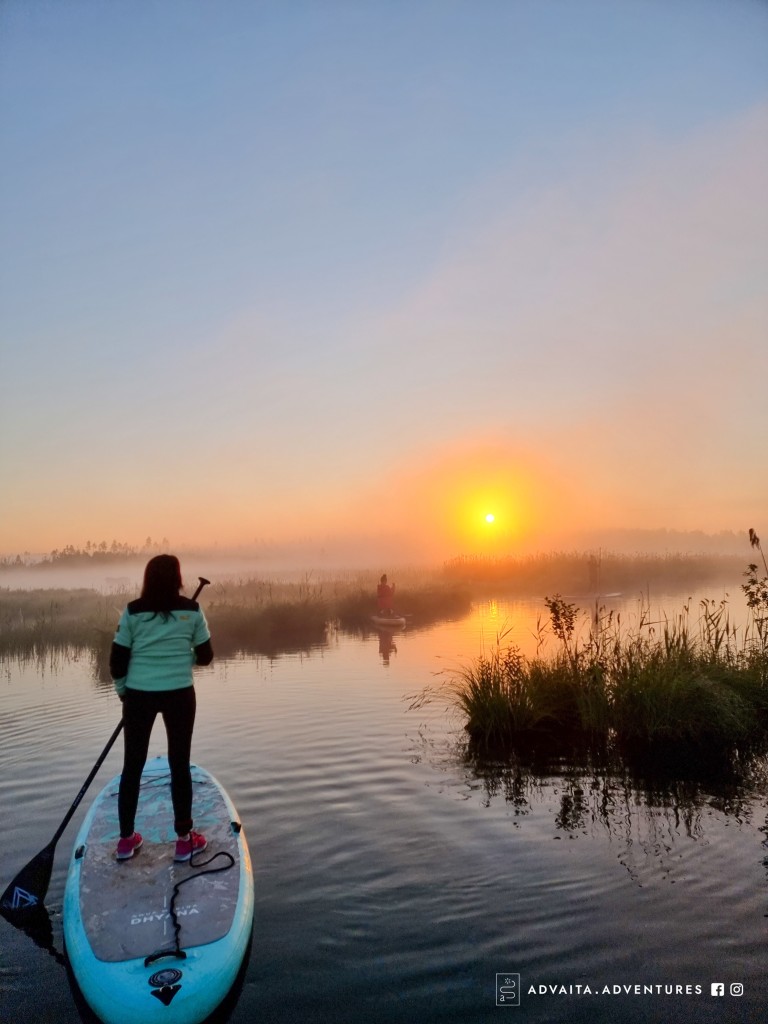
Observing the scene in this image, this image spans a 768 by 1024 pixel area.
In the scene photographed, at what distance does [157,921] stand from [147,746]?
1389mm

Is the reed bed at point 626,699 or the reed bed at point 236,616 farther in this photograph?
the reed bed at point 236,616

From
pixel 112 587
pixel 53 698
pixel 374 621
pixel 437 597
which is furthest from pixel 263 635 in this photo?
pixel 112 587

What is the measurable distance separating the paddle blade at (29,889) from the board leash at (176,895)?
4.53ft

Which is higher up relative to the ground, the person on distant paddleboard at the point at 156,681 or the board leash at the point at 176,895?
the person on distant paddleboard at the point at 156,681

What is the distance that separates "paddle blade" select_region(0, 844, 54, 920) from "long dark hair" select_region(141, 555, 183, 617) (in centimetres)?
236

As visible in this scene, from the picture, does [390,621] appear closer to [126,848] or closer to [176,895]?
[126,848]

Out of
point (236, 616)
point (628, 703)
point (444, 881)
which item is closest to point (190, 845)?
point (444, 881)

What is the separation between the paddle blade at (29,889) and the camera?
588cm

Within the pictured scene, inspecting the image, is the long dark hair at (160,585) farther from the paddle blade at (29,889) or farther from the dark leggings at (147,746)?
the paddle blade at (29,889)

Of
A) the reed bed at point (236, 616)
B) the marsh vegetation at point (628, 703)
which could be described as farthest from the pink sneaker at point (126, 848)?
the reed bed at point (236, 616)

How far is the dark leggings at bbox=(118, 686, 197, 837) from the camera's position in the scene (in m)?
5.91

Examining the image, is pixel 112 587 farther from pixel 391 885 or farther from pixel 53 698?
pixel 391 885

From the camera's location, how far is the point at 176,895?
5.21 metres

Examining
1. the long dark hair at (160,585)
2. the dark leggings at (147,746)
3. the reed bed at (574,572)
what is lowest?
the reed bed at (574,572)
